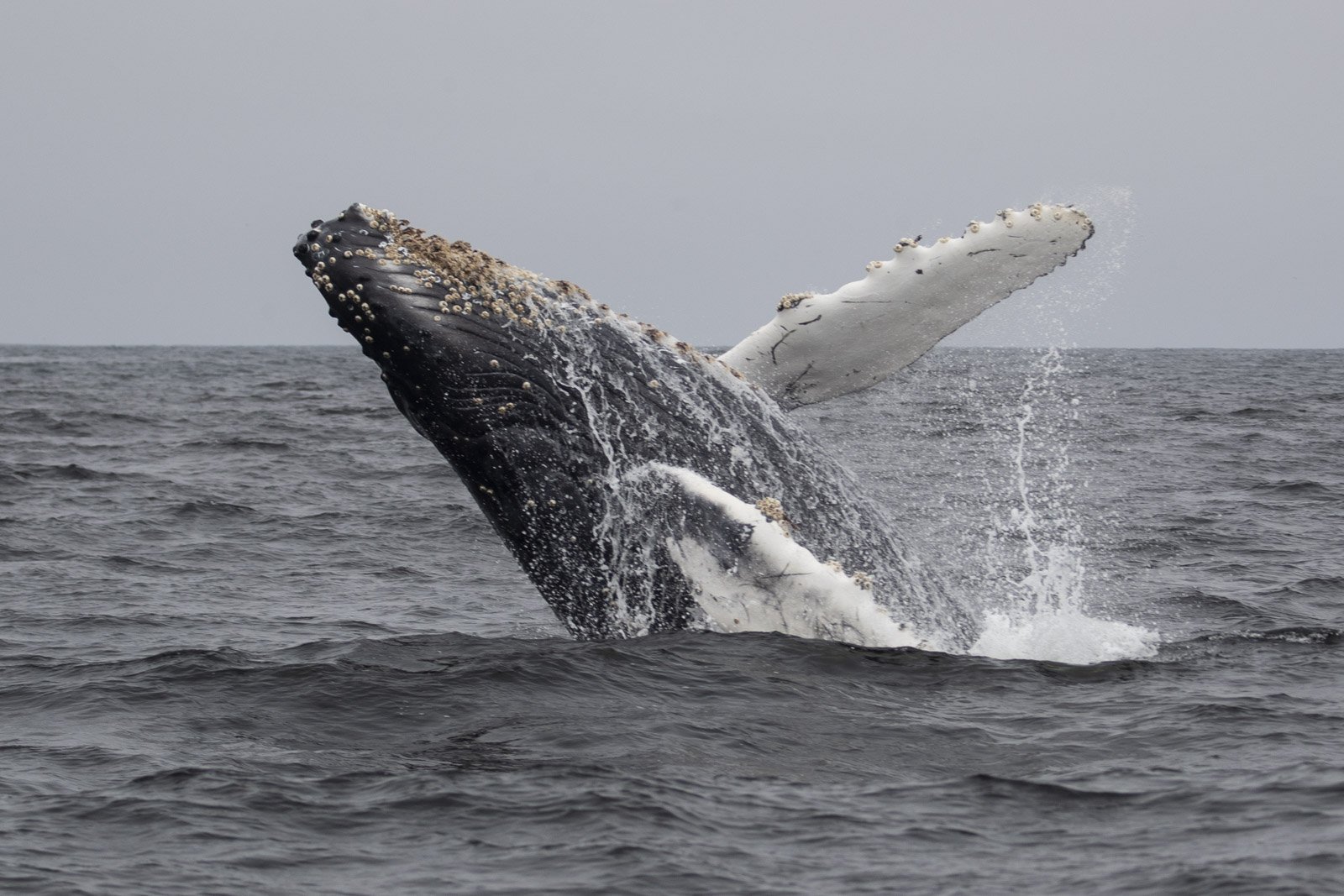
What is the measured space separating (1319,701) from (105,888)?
216 inches

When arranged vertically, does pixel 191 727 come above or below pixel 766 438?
below

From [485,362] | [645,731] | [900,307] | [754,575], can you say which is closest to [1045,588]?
[900,307]

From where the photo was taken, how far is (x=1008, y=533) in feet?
Result: 54.1

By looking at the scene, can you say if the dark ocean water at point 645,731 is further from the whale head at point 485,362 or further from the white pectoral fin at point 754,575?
the whale head at point 485,362

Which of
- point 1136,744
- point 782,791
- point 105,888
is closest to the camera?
point 105,888

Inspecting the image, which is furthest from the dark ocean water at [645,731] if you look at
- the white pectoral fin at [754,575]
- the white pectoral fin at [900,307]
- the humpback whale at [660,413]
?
the white pectoral fin at [900,307]

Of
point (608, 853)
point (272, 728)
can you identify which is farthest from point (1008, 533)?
point (608, 853)

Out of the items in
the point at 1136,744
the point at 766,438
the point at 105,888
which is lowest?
the point at 105,888

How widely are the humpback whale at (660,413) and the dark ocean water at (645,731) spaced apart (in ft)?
1.05

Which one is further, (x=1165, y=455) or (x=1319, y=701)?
(x=1165, y=455)

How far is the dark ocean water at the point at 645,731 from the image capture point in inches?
223

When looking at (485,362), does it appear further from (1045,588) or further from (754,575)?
(1045,588)

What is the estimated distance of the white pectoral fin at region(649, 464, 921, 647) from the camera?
24.7ft

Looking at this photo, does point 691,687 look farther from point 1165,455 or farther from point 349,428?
point 349,428
